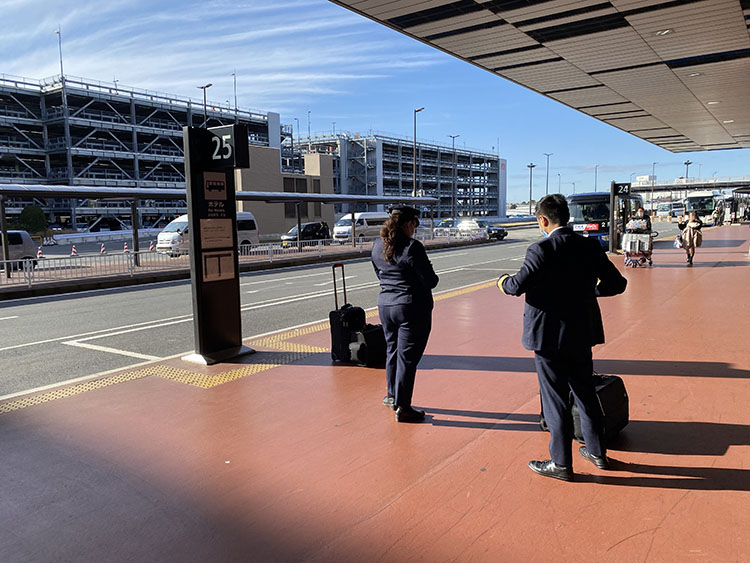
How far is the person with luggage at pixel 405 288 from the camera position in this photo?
4.38 m

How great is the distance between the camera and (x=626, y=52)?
16984mm

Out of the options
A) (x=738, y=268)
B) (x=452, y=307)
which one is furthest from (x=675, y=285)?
(x=452, y=307)

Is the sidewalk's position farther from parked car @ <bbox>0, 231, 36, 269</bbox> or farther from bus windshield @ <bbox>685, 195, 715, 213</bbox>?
bus windshield @ <bbox>685, 195, 715, 213</bbox>

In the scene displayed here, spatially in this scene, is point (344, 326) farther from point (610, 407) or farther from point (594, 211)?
point (594, 211)

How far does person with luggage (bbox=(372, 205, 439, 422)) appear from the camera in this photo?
4.38 metres

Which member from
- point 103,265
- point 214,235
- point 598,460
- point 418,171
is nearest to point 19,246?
point 103,265

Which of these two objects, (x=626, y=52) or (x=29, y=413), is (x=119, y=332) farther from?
(x=626, y=52)

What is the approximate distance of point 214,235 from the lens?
268 inches

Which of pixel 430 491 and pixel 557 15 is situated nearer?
pixel 430 491

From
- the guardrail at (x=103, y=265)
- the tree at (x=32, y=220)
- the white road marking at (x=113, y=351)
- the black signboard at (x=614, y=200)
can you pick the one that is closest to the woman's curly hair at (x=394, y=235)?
the white road marking at (x=113, y=351)

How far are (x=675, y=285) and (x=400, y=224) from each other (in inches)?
404

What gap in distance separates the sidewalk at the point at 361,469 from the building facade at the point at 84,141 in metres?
62.7

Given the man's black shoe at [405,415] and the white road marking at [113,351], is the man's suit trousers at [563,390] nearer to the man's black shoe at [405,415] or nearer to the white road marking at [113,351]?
the man's black shoe at [405,415]

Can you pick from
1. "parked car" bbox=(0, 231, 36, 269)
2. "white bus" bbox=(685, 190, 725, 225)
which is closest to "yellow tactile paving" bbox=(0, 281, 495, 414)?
"parked car" bbox=(0, 231, 36, 269)
